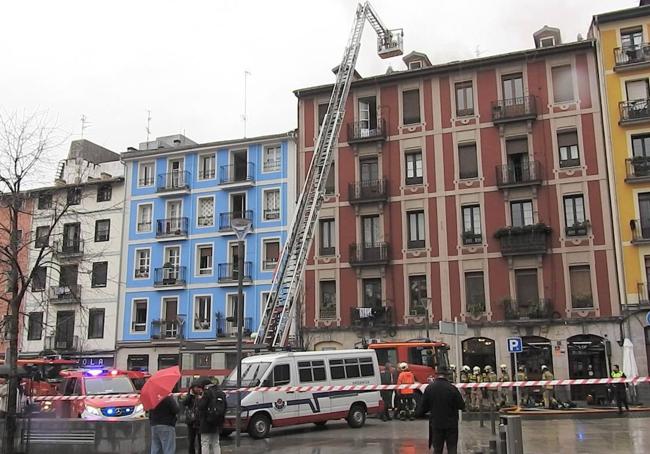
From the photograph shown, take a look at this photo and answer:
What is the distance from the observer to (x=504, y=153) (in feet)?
118

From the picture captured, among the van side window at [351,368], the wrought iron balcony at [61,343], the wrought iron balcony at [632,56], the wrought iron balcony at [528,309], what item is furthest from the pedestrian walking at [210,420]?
the wrought iron balcony at [61,343]

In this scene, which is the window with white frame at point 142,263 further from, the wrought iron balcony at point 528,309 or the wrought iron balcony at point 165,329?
the wrought iron balcony at point 528,309

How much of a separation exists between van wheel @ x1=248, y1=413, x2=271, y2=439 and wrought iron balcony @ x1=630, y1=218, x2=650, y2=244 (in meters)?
21.8

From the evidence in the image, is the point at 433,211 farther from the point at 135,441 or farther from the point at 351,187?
the point at 135,441

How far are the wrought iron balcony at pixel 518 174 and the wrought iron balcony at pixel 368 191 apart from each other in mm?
6098

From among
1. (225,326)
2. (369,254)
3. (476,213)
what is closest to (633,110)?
(476,213)

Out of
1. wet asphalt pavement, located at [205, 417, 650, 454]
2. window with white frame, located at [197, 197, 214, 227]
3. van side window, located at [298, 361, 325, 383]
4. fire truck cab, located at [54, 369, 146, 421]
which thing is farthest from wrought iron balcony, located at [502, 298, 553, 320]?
fire truck cab, located at [54, 369, 146, 421]

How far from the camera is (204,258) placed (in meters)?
41.7

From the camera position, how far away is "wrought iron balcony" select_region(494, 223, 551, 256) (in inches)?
1334

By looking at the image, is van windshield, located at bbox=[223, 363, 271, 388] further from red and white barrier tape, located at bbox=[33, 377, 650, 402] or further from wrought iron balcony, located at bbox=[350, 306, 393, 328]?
wrought iron balcony, located at bbox=[350, 306, 393, 328]

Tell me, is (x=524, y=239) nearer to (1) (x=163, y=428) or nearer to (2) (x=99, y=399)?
(2) (x=99, y=399)

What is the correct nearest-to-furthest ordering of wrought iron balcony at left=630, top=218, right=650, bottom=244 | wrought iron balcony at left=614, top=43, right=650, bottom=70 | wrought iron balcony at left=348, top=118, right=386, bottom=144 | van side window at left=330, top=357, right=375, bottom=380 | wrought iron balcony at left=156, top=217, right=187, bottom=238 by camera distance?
van side window at left=330, top=357, right=375, bottom=380 < wrought iron balcony at left=630, top=218, right=650, bottom=244 < wrought iron balcony at left=614, top=43, right=650, bottom=70 < wrought iron balcony at left=348, top=118, right=386, bottom=144 < wrought iron balcony at left=156, top=217, right=187, bottom=238

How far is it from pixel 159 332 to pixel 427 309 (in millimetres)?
16499

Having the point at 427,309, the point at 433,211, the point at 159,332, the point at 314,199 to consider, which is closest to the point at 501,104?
the point at 433,211
